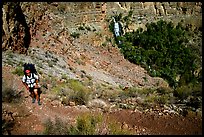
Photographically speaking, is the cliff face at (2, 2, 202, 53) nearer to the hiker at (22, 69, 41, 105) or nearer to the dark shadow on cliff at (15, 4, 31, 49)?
the dark shadow on cliff at (15, 4, 31, 49)

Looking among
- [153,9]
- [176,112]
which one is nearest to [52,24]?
[153,9]

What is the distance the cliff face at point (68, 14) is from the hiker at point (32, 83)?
8311mm

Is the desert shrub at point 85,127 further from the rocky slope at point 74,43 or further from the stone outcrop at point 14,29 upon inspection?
the stone outcrop at point 14,29

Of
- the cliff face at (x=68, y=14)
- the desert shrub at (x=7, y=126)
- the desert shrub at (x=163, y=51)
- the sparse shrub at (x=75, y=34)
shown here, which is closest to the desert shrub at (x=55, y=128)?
the desert shrub at (x=7, y=126)

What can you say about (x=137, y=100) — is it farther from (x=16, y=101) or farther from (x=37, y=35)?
(x=37, y=35)

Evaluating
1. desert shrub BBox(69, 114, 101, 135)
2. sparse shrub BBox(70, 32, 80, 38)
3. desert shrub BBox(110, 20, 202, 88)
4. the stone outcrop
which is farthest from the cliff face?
desert shrub BBox(69, 114, 101, 135)

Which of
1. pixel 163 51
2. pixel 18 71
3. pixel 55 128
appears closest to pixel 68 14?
pixel 163 51

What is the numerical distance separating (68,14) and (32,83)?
1725 centimetres

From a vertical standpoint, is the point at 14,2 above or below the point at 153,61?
above

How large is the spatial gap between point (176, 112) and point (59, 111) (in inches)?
155

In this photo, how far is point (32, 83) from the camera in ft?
41.6

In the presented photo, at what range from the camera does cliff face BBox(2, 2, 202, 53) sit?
21484mm

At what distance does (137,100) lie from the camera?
14062 millimetres

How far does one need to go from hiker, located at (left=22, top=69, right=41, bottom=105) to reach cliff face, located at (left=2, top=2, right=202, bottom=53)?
27.3 feet
